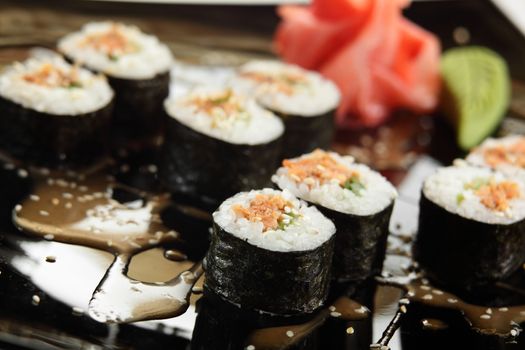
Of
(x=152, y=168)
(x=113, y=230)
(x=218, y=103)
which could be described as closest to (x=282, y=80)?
(x=218, y=103)

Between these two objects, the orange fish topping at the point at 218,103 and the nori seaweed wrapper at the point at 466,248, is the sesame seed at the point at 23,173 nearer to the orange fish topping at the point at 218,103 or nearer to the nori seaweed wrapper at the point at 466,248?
the orange fish topping at the point at 218,103

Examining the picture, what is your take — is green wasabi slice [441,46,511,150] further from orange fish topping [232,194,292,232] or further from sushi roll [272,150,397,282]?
orange fish topping [232,194,292,232]

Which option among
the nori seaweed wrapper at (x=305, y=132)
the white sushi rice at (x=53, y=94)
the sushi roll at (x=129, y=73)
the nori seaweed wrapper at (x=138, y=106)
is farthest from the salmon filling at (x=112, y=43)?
the nori seaweed wrapper at (x=305, y=132)

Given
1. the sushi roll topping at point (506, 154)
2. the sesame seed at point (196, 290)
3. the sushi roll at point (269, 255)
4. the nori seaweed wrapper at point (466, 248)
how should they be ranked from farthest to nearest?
the sushi roll topping at point (506, 154) → the nori seaweed wrapper at point (466, 248) → the sesame seed at point (196, 290) → the sushi roll at point (269, 255)

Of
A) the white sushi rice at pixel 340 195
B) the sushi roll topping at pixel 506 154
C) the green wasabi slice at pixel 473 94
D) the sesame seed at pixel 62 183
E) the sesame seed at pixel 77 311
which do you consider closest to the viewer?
the sesame seed at pixel 77 311

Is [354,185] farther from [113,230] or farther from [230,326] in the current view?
[113,230]

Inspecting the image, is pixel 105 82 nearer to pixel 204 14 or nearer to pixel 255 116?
pixel 255 116

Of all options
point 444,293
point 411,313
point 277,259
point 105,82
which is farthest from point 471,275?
point 105,82

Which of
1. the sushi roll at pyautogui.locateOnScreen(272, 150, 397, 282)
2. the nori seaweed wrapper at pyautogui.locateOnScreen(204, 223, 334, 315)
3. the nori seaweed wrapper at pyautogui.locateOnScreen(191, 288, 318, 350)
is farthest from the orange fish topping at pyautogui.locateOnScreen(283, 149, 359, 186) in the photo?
the nori seaweed wrapper at pyautogui.locateOnScreen(191, 288, 318, 350)
